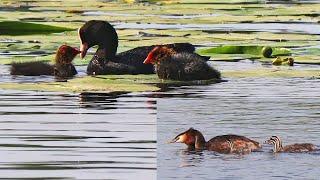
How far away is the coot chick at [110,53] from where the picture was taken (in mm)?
14812

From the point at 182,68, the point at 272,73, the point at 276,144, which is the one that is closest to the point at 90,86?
the point at 182,68

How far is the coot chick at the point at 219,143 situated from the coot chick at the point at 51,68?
6013mm

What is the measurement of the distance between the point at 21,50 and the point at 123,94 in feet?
16.9

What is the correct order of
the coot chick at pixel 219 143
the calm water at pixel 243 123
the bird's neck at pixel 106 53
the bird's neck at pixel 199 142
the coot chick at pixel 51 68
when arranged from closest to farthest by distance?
1. the calm water at pixel 243 123
2. the coot chick at pixel 219 143
3. the bird's neck at pixel 199 142
4. the coot chick at pixel 51 68
5. the bird's neck at pixel 106 53

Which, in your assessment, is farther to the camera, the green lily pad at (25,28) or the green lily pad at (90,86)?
the green lily pad at (25,28)

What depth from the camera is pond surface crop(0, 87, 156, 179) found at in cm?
771

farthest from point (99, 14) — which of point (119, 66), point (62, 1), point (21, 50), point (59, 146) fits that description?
point (59, 146)

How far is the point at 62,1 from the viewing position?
2908 centimetres

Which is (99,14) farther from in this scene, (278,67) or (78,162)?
(78,162)

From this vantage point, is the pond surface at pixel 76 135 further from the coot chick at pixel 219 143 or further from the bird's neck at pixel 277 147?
the bird's neck at pixel 277 147

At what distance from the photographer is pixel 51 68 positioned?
1489cm

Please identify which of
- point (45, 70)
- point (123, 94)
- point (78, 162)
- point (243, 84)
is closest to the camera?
point (78, 162)

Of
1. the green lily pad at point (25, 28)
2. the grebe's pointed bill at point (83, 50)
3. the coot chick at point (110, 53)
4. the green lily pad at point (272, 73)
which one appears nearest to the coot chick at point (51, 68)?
the coot chick at point (110, 53)

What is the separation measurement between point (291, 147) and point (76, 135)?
1766mm
